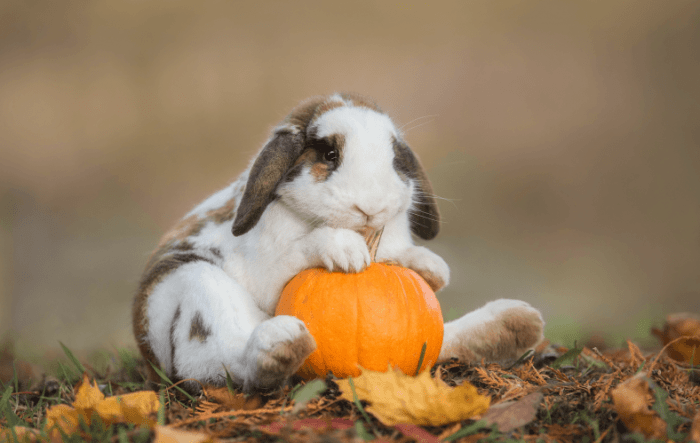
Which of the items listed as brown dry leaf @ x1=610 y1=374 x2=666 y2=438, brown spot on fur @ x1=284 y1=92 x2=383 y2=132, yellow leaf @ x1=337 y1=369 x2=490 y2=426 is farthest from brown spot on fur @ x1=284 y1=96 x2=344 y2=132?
brown dry leaf @ x1=610 y1=374 x2=666 y2=438

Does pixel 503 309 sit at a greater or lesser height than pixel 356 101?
lesser

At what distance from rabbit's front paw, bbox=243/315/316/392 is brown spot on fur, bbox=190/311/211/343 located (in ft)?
1.02

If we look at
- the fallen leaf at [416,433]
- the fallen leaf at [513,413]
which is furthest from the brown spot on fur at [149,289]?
the fallen leaf at [513,413]

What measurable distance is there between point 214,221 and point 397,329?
3.98 feet

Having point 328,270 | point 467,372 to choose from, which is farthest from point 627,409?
point 328,270

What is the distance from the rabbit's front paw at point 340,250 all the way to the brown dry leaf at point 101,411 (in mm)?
833

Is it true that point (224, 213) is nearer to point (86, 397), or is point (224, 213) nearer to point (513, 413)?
point (86, 397)

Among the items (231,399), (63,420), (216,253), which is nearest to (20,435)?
(63,420)

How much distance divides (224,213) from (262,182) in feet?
1.58

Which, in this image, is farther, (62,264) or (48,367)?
(62,264)

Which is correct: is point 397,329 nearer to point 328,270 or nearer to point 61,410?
point 328,270

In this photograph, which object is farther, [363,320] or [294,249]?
[294,249]

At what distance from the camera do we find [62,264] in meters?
6.15

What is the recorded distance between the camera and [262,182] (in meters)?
2.34
